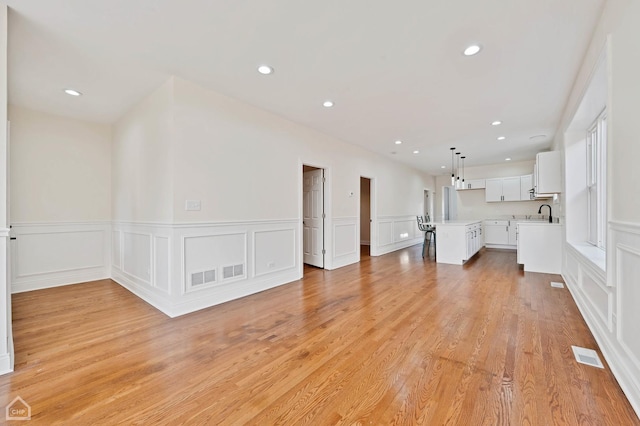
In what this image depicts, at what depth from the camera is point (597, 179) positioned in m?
3.24

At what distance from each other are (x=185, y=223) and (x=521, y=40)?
148 inches

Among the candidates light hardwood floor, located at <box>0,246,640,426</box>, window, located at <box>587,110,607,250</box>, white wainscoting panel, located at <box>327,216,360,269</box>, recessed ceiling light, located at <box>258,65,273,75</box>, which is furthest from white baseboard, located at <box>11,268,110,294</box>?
window, located at <box>587,110,607,250</box>

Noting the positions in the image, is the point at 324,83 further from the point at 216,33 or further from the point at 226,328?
the point at 226,328

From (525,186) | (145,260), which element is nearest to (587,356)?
(145,260)

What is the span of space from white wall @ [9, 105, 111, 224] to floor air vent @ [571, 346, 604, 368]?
6279 mm

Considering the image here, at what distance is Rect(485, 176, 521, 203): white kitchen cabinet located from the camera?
8062mm

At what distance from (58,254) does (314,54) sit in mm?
4837

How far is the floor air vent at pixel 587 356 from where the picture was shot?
205 centimetres

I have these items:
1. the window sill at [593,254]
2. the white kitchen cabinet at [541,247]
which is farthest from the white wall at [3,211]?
the white kitchen cabinet at [541,247]

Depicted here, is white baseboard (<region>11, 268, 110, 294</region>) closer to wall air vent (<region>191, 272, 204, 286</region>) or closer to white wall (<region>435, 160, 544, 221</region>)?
wall air vent (<region>191, 272, 204, 286</region>)

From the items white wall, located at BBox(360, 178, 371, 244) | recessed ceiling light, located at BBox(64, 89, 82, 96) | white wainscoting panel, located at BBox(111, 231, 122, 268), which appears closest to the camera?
recessed ceiling light, located at BBox(64, 89, 82, 96)

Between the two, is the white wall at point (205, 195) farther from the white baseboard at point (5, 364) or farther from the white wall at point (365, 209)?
the white wall at point (365, 209)

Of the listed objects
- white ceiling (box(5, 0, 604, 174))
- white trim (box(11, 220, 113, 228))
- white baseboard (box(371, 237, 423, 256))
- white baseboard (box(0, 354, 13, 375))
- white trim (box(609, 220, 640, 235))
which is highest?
white ceiling (box(5, 0, 604, 174))

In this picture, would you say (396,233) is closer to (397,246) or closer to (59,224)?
(397,246)
